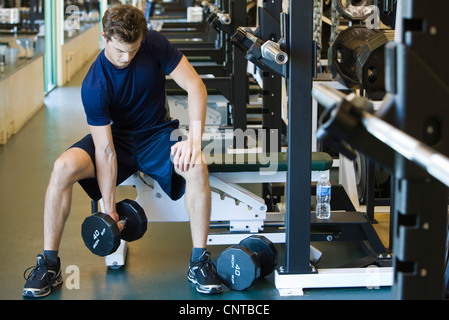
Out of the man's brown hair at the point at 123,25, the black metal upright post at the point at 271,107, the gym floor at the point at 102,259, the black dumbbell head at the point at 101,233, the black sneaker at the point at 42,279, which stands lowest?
the gym floor at the point at 102,259

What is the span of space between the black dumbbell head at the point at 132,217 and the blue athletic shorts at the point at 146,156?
129 millimetres

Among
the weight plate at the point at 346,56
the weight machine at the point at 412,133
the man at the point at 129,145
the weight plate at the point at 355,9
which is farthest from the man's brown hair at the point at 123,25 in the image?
the weight machine at the point at 412,133

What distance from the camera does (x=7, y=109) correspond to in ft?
18.9

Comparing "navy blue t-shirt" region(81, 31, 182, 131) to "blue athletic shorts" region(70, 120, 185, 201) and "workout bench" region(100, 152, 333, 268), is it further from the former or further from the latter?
"workout bench" region(100, 152, 333, 268)

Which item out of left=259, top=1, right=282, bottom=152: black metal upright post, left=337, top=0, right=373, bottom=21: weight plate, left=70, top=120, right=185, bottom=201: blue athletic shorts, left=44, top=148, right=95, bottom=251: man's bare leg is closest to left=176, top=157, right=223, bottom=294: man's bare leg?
left=70, top=120, right=185, bottom=201: blue athletic shorts

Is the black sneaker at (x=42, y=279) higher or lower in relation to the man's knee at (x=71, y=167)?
lower

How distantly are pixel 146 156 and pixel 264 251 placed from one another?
26.7 inches

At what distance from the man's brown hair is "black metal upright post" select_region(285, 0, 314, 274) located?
62 cm

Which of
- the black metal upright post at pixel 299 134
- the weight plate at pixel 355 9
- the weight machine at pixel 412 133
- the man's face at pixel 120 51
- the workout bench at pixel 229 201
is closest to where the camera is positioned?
the weight machine at pixel 412 133

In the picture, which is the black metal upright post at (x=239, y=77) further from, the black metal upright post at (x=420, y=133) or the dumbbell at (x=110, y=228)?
the black metal upright post at (x=420, y=133)

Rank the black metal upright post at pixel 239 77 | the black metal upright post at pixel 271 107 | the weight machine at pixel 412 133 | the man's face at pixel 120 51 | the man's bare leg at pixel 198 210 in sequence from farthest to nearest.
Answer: the black metal upright post at pixel 239 77, the black metal upright post at pixel 271 107, the man's bare leg at pixel 198 210, the man's face at pixel 120 51, the weight machine at pixel 412 133

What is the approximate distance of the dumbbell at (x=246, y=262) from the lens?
2.75 metres
